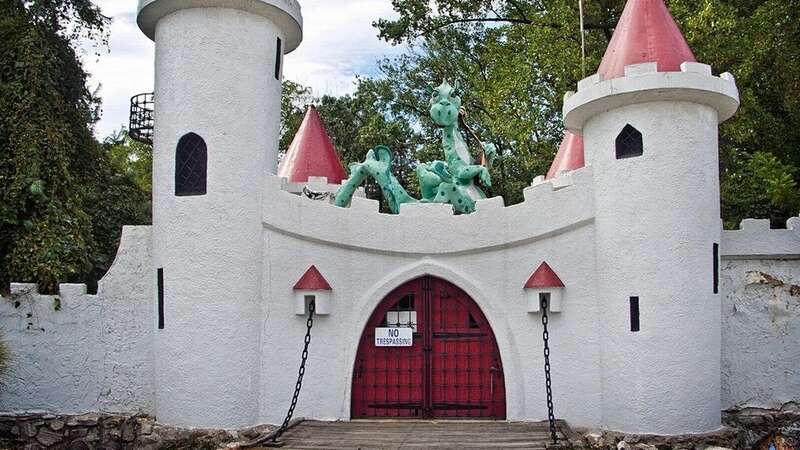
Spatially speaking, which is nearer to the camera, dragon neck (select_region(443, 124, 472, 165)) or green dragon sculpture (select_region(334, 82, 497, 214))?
green dragon sculpture (select_region(334, 82, 497, 214))

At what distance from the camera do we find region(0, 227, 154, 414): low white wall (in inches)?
390

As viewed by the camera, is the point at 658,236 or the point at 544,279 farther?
the point at 544,279

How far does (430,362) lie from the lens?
10.0 m

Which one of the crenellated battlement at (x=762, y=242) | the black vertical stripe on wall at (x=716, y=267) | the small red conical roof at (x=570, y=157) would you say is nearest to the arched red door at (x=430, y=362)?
the black vertical stripe on wall at (x=716, y=267)

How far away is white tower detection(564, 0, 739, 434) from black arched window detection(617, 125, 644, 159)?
0.5 inches

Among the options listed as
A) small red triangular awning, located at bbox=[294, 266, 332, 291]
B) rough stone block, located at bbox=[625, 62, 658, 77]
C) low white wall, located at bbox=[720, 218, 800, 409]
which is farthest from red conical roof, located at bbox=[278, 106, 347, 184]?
low white wall, located at bbox=[720, 218, 800, 409]

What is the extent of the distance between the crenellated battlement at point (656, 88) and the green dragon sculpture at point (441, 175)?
89.3 inches

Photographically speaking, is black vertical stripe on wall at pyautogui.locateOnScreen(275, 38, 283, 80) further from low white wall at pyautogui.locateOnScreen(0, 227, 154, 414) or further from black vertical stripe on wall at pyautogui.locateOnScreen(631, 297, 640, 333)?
black vertical stripe on wall at pyautogui.locateOnScreen(631, 297, 640, 333)

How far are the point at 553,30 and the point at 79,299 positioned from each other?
36.2 ft

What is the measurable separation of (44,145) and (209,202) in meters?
4.49

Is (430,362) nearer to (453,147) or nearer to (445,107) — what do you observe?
(453,147)

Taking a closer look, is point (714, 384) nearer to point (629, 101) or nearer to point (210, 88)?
point (629, 101)

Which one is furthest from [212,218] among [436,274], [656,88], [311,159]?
[656,88]

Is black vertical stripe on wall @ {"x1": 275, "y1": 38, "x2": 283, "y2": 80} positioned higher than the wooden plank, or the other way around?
black vertical stripe on wall @ {"x1": 275, "y1": 38, "x2": 283, "y2": 80}
